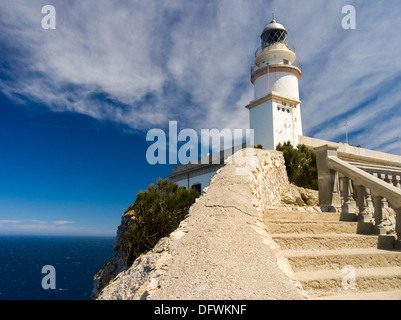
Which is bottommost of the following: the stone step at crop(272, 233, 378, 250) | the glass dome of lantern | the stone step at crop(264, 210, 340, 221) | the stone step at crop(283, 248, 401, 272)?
the stone step at crop(283, 248, 401, 272)

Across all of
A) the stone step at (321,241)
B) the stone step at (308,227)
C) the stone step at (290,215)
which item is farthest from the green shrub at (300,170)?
the stone step at (321,241)

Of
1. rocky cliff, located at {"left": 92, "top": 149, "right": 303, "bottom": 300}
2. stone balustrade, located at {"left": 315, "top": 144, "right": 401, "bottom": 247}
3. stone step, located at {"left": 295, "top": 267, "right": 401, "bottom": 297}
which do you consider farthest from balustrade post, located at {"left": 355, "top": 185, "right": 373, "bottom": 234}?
rocky cliff, located at {"left": 92, "top": 149, "right": 303, "bottom": 300}

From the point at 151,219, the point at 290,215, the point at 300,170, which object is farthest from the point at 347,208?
the point at 151,219

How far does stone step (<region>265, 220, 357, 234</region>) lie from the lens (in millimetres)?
3994

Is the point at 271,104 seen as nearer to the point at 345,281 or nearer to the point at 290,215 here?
the point at 290,215

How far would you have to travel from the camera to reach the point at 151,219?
7656 mm

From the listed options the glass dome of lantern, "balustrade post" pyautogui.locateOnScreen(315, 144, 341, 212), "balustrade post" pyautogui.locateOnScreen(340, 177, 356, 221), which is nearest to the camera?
"balustrade post" pyautogui.locateOnScreen(340, 177, 356, 221)

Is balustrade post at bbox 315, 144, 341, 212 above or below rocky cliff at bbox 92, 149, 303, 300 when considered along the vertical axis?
above

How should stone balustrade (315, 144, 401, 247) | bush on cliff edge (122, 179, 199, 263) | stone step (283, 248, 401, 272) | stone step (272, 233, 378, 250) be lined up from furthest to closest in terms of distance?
1. bush on cliff edge (122, 179, 199, 263)
2. stone balustrade (315, 144, 401, 247)
3. stone step (272, 233, 378, 250)
4. stone step (283, 248, 401, 272)

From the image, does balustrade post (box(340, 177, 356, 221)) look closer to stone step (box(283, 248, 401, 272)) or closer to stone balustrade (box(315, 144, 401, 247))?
stone balustrade (box(315, 144, 401, 247))

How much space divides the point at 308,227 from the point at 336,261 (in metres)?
0.81

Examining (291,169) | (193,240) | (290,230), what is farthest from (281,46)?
(193,240)
